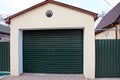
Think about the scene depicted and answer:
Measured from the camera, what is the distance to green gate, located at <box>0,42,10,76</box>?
11.5 meters

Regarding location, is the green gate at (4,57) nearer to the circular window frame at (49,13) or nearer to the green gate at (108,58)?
the circular window frame at (49,13)

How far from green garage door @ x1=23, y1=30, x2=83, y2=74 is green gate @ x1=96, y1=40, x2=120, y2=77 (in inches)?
40.6

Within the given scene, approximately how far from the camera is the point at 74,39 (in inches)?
432

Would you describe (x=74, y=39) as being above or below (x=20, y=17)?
below

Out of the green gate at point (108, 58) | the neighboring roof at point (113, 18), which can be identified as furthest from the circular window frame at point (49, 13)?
the neighboring roof at point (113, 18)

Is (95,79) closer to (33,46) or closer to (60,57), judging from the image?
(60,57)

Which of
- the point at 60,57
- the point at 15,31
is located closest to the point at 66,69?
the point at 60,57

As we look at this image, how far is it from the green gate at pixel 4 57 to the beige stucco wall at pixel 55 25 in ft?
2.88

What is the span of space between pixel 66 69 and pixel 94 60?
1.86 m

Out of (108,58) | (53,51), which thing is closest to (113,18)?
(108,58)

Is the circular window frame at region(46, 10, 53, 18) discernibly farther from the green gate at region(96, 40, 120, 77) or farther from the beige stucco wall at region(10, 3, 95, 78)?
the green gate at region(96, 40, 120, 77)

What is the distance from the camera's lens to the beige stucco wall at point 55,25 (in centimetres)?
1007

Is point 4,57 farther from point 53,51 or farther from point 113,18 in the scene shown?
point 113,18

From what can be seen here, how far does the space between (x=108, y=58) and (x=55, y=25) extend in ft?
11.3
